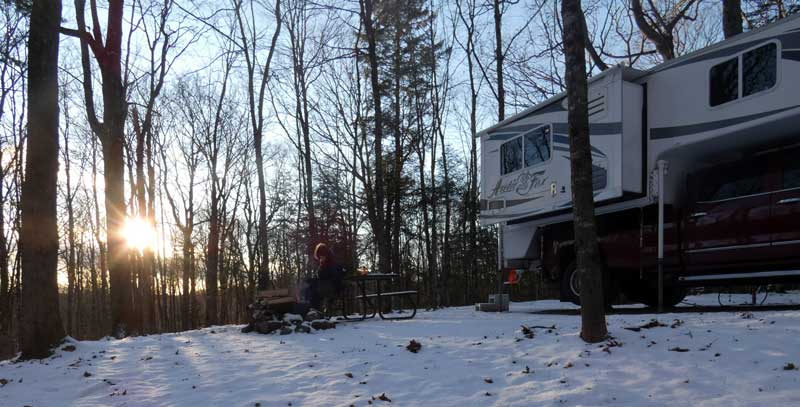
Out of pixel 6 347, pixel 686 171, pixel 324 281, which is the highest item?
pixel 686 171

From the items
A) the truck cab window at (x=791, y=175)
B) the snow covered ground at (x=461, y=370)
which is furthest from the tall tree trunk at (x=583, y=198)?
the truck cab window at (x=791, y=175)

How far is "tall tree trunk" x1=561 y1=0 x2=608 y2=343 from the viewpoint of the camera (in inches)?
203

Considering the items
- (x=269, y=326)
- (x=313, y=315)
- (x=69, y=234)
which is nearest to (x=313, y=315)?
(x=313, y=315)

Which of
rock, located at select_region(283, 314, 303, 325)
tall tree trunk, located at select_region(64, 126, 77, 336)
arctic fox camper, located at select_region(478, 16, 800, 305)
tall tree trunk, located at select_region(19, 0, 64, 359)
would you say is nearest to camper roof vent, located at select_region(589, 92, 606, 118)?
arctic fox camper, located at select_region(478, 16, 800, 305)

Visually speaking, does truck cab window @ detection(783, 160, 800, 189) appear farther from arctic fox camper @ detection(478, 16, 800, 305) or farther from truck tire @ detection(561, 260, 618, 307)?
truck tire @ detection(561, 260, 618, 307)

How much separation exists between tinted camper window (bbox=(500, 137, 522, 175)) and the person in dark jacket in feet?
11.6

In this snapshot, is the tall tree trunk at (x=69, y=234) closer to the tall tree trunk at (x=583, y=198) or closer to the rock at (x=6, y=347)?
the rock at (x=6, y=347)

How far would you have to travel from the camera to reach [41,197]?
21.6ft

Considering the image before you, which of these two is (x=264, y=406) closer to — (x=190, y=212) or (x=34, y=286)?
(x=34, y=286)

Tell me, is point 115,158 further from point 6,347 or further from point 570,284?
point 570,284

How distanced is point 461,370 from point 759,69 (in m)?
5.20

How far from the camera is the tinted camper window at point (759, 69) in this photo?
663 centimetres

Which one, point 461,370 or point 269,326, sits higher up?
point 461,370

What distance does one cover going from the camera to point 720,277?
7.16m
